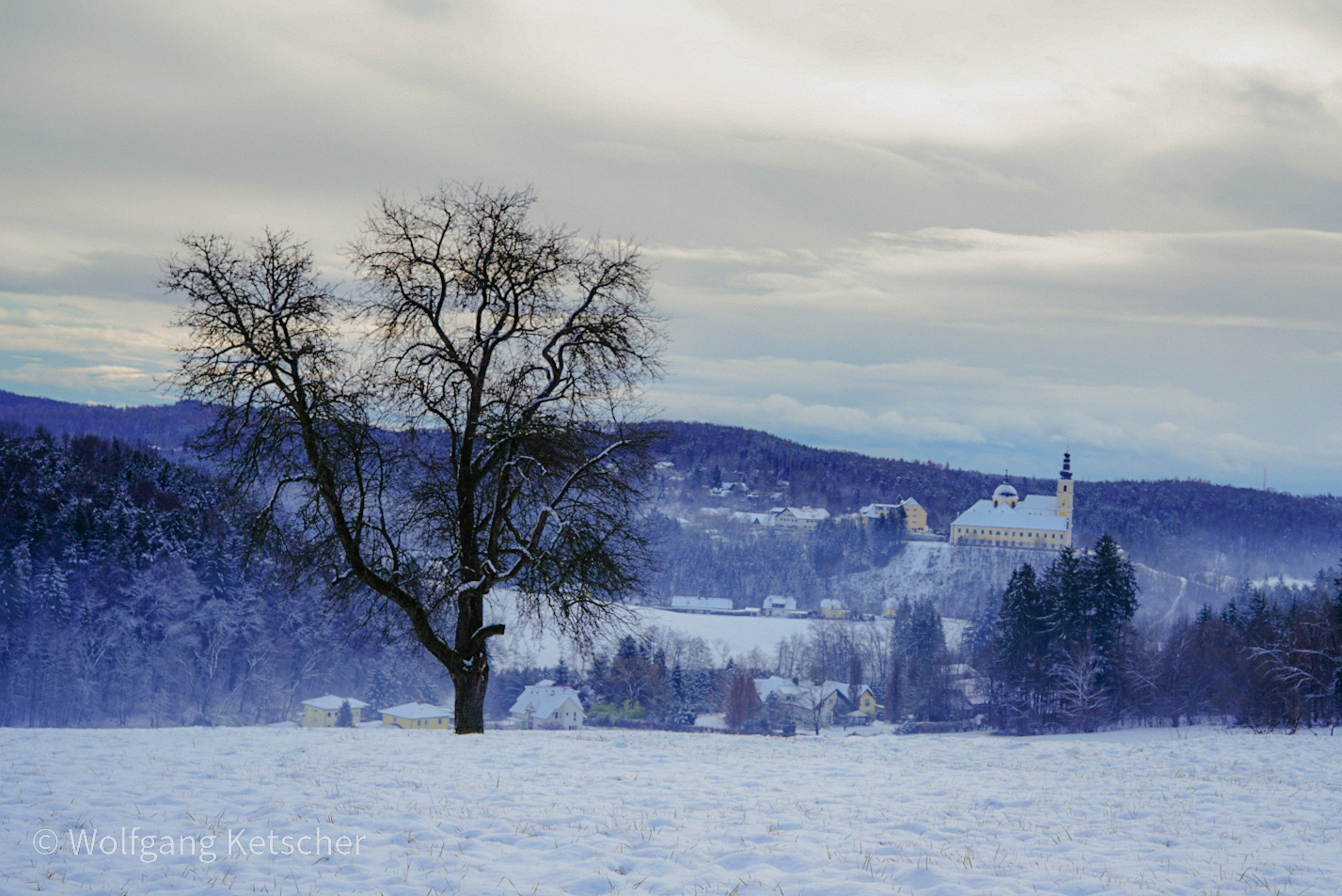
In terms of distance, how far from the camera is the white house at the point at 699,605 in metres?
150

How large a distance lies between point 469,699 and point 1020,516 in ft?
577

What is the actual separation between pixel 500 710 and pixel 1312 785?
71.8 m

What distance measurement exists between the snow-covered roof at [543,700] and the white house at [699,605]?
75.3m

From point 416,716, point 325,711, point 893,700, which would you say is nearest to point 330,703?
point 325,711

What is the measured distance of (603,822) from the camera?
335 inches

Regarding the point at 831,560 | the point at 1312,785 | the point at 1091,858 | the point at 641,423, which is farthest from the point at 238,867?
the point at 831,560

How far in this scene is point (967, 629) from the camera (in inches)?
3831

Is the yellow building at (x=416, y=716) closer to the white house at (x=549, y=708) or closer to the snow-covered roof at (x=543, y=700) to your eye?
the white house at (x=549, y=708)

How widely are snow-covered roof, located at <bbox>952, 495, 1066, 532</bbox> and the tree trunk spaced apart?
171 m

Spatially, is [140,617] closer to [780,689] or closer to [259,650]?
[259,650]

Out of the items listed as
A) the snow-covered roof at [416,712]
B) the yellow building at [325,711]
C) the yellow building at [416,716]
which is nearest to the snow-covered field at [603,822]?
the yellow building at [416,716]

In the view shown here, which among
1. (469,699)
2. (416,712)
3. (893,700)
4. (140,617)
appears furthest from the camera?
(893,700)

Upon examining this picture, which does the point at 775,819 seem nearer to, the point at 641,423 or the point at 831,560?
the point at 641,423

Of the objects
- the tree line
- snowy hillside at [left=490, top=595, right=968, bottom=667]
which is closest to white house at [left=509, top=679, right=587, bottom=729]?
snowy hillside at [left=490, top=595, right=968, bottom=667]
